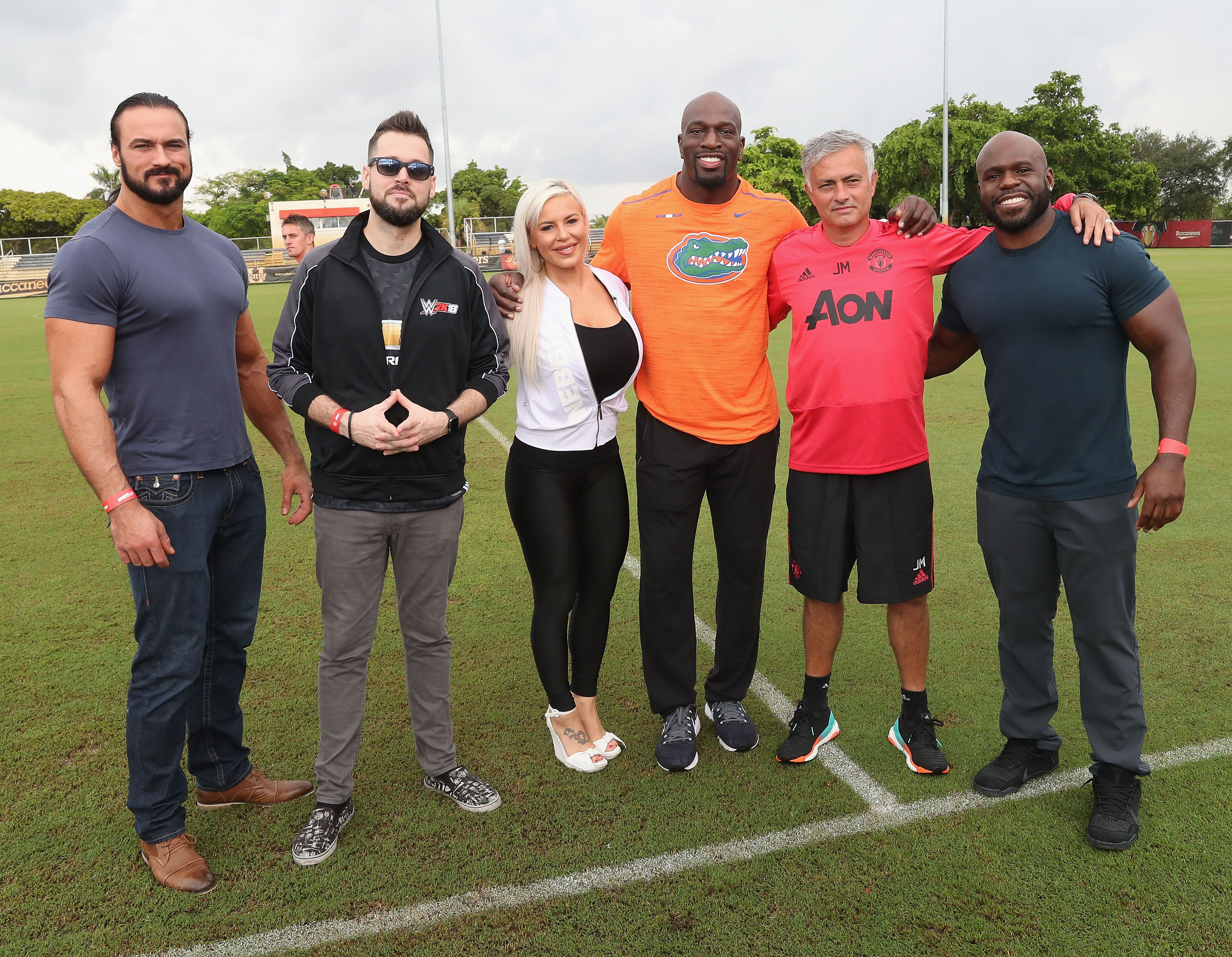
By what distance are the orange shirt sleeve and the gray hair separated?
787 mm

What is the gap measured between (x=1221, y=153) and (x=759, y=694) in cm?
9369

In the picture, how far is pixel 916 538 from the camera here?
3.62 metres

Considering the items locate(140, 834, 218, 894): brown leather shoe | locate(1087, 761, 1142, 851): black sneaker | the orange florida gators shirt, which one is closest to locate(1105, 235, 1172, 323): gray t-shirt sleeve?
the orange florida gators shirt

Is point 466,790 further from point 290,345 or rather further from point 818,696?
point 290,345

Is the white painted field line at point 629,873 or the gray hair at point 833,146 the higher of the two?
the gray hair at point 833,146

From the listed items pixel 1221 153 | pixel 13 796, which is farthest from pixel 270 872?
pixel 1221 153

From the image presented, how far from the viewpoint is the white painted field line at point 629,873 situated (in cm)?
279

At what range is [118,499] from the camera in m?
2.81

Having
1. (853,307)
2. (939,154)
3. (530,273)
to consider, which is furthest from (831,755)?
(939,154)

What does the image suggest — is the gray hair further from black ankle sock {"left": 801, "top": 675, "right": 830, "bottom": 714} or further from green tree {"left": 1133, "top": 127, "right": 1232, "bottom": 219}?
green tree {"left": 1133, "top": 127, "right": 1232, "bottom": 219}

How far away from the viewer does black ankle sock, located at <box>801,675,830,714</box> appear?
152 inches

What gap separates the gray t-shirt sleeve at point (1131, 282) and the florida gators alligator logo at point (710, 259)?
1308mm

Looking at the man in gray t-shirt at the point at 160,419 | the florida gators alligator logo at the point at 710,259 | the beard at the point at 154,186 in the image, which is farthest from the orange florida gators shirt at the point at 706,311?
the beard at the point at 154,186

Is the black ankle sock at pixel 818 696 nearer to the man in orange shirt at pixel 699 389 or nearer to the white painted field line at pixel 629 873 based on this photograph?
the man in orange shirt at pixel 699 389
